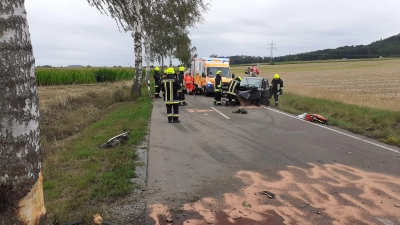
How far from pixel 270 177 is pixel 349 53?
111m

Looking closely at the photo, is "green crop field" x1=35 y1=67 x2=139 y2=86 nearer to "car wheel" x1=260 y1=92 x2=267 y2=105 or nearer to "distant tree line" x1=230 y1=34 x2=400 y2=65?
"car wheel" x1=260 y1=92 x2=267 y2=105

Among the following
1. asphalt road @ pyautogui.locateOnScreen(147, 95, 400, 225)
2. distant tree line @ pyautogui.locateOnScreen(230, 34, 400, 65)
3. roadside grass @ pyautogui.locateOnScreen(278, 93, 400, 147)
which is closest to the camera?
asphalt road @ pyautogui.locateOnScreen(147, 95, 400, 225)

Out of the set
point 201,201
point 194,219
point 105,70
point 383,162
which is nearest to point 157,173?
point 201,201

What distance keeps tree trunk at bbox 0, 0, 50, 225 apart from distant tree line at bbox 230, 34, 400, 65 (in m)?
93.5

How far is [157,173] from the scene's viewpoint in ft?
20.3

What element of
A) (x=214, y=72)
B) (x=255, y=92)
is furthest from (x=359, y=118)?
(x=214, y=72)

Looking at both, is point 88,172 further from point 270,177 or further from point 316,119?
point 316,119

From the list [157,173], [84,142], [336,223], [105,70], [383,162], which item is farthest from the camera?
[105,70]

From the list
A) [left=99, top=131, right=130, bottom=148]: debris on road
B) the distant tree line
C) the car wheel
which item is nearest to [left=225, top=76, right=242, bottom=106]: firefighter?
the car wheel

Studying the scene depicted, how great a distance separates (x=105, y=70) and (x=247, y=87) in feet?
75.0

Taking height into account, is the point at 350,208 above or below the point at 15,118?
below

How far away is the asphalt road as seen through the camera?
14.7 ft

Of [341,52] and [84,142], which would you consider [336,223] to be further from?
[341,52]

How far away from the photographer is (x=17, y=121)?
269 cm
